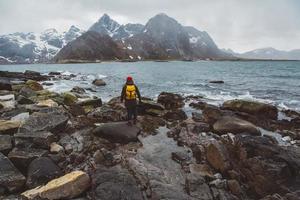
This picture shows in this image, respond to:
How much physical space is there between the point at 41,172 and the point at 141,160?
3.90 meters

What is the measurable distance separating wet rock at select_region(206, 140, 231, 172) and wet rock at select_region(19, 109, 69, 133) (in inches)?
293

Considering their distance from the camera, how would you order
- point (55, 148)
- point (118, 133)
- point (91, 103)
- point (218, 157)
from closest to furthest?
point (218, 157), point (55, 148), point (118, 133), point (91, 103)

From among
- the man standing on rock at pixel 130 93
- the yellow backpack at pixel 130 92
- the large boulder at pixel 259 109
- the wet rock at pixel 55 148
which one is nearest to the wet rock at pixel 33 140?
the wet rock at pixel 55 148

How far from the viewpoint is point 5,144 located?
36.0 feet

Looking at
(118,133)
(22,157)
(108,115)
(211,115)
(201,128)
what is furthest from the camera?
(211,115)

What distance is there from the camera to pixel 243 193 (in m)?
9.42

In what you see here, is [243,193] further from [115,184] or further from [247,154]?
[115,184]

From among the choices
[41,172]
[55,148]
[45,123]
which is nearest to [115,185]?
[41,172]

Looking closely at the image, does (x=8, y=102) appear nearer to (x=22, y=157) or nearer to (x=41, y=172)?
(x=22, y=157)

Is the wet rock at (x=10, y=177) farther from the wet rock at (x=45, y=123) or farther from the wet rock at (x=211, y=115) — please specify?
the wet rock at (x=211, y=115)

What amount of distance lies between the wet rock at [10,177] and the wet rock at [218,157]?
685 cm

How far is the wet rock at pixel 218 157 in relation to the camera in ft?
34.7

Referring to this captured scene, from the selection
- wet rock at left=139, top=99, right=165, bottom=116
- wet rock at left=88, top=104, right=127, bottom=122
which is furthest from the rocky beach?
wet rock at left=139, top=99, right=165, bottom=116

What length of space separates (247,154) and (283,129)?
24.2 feet
